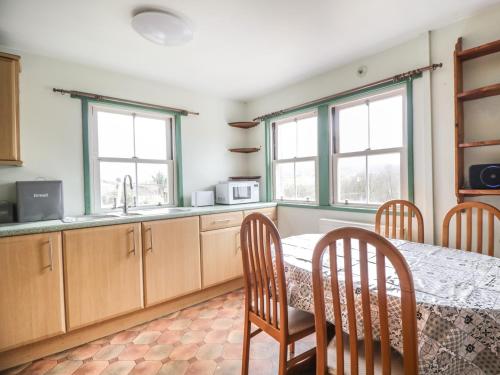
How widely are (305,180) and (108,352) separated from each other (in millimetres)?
2481

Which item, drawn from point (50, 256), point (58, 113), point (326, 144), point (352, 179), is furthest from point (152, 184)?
point (352, 179)

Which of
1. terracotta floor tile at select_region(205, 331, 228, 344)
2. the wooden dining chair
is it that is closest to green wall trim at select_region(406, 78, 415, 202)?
the wooden dining chair

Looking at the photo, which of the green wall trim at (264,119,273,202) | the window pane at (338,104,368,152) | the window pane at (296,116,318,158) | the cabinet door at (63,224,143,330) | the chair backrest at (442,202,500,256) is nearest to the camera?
the chair backrest at (442,202,500,256)

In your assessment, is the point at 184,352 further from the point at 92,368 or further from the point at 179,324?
the point at 92,368

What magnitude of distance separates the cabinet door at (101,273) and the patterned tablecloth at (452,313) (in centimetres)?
153

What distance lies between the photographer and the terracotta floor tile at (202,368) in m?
1.62

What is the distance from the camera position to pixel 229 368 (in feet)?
5.40

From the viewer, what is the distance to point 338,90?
266 centimetres

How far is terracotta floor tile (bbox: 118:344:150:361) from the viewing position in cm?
179

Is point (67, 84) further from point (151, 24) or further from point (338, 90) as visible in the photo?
point (338, 90)

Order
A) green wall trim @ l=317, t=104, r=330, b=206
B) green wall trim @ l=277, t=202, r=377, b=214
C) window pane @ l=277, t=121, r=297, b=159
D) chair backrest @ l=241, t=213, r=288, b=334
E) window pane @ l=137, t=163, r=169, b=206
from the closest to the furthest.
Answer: chair backrest @ l=241, t=213, r=288, b=334 < green wall trim @ l=277, t=202, r=377, b=214 < green wall trim @ l=317, t=104, r=330, b=206 < window pane @ l=137, t=163, r=169, b=206 < window pane @ l=277, t=121, r=297, b=159

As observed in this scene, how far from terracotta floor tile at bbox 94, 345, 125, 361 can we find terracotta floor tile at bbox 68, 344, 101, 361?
5cm

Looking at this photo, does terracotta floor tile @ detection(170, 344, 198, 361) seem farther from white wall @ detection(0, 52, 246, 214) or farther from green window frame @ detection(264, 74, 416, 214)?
green window frame @ detection(264, 74, 416, 214)

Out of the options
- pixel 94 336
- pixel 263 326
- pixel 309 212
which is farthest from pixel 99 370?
pixel 309 212
